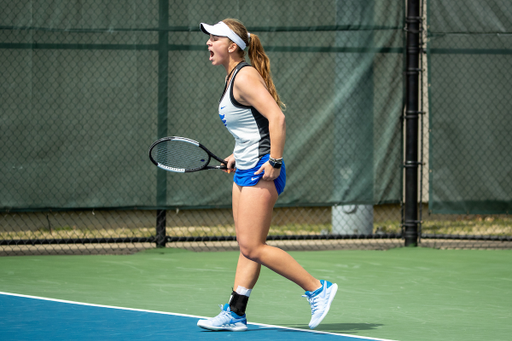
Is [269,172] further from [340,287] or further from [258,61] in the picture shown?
[340,287]

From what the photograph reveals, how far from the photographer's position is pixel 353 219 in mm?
7301

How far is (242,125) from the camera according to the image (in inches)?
142

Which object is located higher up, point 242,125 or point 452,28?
point 452,28

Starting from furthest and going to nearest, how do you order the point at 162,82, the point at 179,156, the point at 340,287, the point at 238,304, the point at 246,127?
the point at 162,82
the point at 340,287
the point at 179,156
the point at 238,304
the point at 246,127

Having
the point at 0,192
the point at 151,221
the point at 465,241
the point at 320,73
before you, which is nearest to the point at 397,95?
the point at 320,73

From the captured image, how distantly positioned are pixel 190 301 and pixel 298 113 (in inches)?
115

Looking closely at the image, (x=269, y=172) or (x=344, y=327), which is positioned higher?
(x=269, y=172)

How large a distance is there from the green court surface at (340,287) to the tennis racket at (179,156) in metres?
0.89

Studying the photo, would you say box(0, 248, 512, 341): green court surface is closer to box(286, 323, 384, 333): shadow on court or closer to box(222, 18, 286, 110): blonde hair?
box(286, 323, 384, 333): shadow on court

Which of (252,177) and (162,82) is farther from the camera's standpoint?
(162,82)

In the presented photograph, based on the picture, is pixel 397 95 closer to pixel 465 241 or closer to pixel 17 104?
pixel 465 241

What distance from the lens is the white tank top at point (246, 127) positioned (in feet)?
11.7

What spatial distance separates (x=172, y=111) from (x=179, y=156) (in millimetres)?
2362

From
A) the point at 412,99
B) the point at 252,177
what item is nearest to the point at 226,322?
the point at 252,177
